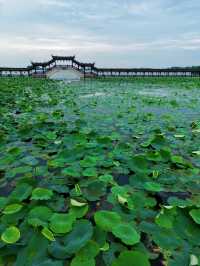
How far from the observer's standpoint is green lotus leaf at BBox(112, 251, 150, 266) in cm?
141

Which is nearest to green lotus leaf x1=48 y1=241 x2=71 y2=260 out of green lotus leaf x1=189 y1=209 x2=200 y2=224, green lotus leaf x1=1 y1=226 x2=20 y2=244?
green lotus leaf x1=1 y1=226 x2=20 y2=244

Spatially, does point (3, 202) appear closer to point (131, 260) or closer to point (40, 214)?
point (40, 214)

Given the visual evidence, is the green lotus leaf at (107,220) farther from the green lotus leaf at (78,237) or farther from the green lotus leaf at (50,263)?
the green lotus leaf at (50,263)

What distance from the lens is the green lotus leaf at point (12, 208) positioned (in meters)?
1.98

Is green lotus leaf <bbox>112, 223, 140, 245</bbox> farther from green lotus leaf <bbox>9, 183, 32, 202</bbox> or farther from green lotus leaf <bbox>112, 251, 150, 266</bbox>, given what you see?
green lotus leaf <bbox>9, 183, 32, 202</bbox>

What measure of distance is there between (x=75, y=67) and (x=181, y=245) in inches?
1489

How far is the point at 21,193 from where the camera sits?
7.49 ft

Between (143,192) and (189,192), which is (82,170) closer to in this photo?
(143,192)

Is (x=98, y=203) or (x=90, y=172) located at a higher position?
(x=90, y=172)

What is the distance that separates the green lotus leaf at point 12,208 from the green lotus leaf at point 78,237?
1.67ft

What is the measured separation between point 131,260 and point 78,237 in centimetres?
38

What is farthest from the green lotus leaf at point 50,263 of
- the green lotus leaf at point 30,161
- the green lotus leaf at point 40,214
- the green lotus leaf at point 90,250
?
the green lotus leaf at point 30,161

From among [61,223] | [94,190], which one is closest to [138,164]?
[94,190]

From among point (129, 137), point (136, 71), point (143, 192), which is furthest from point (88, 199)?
point (136, 71)
